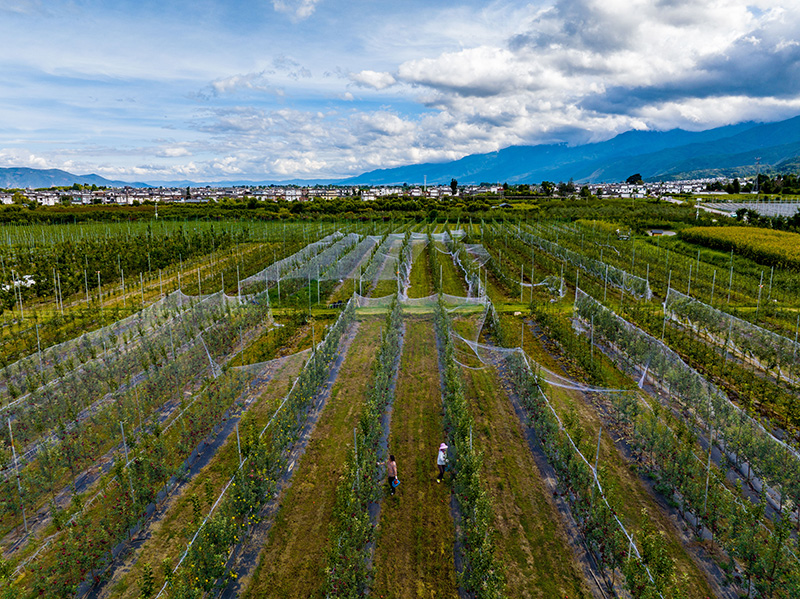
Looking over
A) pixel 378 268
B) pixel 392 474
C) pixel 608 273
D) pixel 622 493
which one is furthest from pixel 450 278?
pixel 392 474

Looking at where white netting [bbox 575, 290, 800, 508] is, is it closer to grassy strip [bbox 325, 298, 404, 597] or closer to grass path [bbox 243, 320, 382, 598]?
grassy strip [bbox 325, 298, 404, 597]

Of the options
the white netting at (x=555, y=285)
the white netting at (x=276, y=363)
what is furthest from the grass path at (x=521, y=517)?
the white netting at (x=555, y=285)

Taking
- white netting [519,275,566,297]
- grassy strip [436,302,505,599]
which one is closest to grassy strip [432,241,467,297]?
white netting [519,275,566,297]

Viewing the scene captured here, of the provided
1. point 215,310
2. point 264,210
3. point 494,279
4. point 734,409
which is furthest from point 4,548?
point 264,210

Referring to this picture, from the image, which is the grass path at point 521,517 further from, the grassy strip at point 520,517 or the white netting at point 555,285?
the white netting at point 555,285

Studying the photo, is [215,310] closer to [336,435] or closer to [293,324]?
[293,324]

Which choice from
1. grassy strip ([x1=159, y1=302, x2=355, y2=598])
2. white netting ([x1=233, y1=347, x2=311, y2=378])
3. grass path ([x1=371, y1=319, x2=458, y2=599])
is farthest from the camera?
white netting ([x1=233, y1=347, x2=311, y2=378])

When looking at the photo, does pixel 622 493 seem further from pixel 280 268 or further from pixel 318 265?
pixel 280 268
